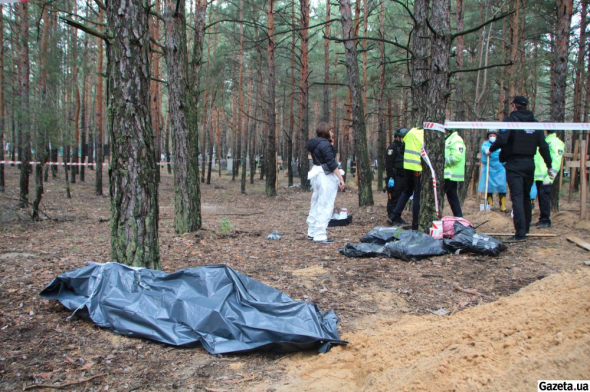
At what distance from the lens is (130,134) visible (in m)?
4.45

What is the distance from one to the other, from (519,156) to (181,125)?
18.8 ft

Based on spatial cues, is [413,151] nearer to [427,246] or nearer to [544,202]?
[427,246]

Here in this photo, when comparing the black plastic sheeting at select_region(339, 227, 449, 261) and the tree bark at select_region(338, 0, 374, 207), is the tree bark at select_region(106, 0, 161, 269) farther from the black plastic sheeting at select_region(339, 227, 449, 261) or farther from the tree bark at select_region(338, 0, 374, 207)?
the tree bark at select_region(338, 0, 374, 207)

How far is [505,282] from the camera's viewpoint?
5.02m

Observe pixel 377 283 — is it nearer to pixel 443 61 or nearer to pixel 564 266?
pixel 564 266

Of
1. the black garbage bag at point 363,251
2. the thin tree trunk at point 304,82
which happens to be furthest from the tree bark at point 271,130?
the black garbage bag at point 363,251

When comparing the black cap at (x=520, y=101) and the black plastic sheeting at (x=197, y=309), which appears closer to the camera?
the black plastic sheeting at (x=197, y=309)

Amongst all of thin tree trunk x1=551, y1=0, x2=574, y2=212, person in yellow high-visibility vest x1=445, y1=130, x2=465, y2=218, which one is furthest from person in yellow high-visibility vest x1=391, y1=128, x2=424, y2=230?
thin tree trunk x1=551, y1=0, x2=574, y2=212

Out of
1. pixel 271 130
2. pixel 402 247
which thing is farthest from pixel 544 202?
pixel 271 130

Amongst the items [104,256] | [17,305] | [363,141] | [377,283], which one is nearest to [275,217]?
[363,141]

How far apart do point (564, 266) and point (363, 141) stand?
713 centimetres

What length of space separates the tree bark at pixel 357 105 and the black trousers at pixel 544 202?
174 inches

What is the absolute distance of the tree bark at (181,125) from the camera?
7.64 metres

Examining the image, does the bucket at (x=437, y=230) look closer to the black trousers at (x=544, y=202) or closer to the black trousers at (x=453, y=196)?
the black trousers at (x=453, y=196)
